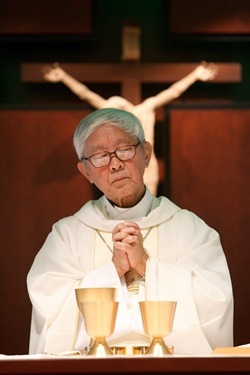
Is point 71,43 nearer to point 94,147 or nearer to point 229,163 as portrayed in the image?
point 229,163

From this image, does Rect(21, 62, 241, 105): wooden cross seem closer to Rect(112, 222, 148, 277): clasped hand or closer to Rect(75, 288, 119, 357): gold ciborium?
Rect(112, 222, 148, 277): clasped hand

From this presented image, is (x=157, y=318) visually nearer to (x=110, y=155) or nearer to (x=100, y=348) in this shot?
(x=100, y=348)

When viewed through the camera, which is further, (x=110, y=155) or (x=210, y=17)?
(x=210, y=17)

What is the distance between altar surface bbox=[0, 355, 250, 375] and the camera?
9.82 ft

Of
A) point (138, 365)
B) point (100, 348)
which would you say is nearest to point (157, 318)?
point (100, 348)

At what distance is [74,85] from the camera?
627 cm

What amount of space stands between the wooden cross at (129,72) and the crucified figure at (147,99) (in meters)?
0.05

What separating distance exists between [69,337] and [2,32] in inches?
99.6

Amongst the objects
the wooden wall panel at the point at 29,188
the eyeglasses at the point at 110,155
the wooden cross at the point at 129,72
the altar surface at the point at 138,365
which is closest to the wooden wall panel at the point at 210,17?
the wooden cross at the point at 129,72

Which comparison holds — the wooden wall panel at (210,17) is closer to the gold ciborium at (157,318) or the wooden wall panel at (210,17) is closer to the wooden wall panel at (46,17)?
the wooden wall panel at (46,17)

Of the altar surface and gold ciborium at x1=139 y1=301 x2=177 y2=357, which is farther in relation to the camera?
gold ciborium at x1=139 y1=301 x2=177 y2=357

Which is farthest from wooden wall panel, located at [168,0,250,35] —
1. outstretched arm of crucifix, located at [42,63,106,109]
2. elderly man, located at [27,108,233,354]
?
elderly man, located at [27,108,233,354]

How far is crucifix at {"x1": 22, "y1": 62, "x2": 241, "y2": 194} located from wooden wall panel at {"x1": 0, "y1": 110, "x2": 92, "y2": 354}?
0.68 ft

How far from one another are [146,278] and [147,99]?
2.08 meters
